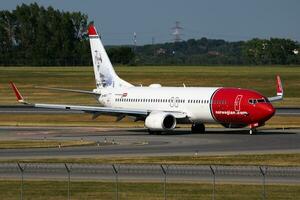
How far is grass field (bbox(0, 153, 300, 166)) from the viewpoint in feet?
169

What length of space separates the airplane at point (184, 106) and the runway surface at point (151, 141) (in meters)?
1.05

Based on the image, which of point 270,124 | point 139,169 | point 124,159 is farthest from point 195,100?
point 139,169

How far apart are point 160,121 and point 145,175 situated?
28.7m

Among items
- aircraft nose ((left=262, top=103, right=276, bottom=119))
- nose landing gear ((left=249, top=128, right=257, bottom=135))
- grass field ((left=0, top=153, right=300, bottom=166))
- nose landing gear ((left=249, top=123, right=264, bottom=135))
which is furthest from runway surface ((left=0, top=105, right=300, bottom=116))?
grass field ((left=0, top=153, right=300, bottom=166))

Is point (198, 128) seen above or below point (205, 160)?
below

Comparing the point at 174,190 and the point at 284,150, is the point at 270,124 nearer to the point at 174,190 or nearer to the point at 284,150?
the point at 284,150

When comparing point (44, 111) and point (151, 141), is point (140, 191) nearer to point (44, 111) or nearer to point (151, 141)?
point (151, 141)

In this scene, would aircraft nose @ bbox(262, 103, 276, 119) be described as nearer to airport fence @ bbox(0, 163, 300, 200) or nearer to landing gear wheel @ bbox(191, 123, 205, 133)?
landing gear wheel @ bbox(191, 123, 205, 133)

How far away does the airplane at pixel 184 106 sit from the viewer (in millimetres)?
72625

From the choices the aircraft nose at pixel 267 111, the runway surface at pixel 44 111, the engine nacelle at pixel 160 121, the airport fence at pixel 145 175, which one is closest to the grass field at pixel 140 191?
the airport fence at pixel 145 175

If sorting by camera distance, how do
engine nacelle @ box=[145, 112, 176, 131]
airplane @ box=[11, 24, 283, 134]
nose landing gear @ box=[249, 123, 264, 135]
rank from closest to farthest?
airplane @ box=[11, 24, 283, 134] → nose landing gear @ box=[249, 123, 264, 135] → engine nacelle @ box=[145, 112, 176, 131]

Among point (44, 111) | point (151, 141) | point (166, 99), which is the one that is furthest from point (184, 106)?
point (44, 111)

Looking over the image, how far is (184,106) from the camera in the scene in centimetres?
7569

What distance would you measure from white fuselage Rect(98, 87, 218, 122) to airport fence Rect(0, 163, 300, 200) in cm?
2539
